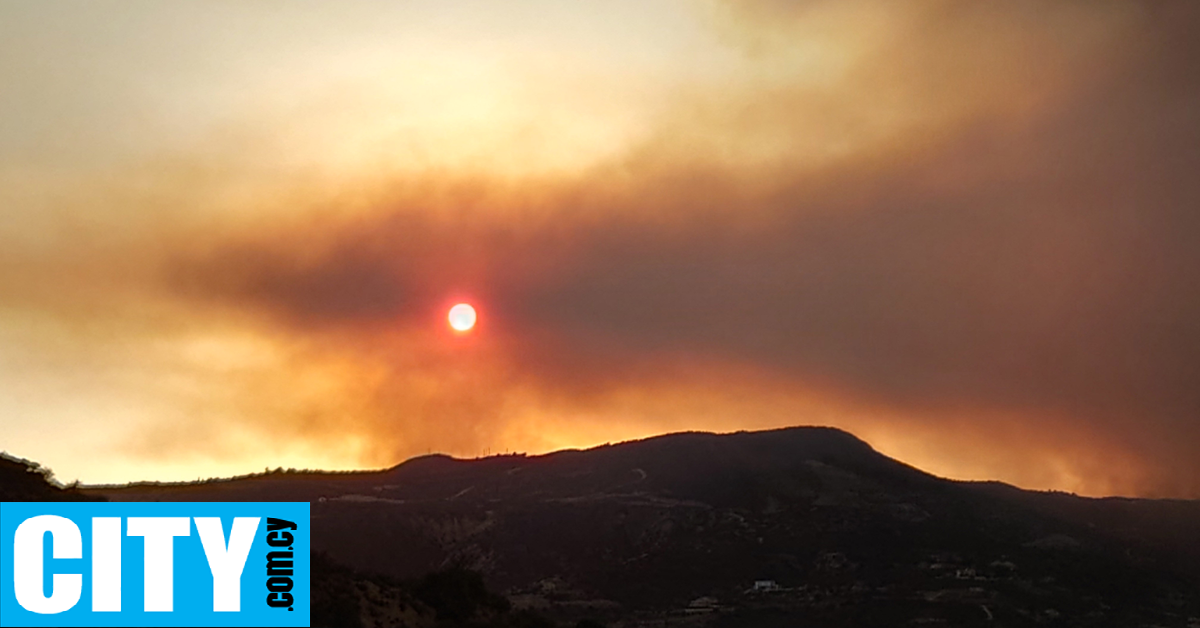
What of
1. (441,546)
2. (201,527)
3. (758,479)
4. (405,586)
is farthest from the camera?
(758,479)

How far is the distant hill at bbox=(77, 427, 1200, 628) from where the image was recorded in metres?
138

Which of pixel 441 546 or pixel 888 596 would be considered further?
pixel 441 546

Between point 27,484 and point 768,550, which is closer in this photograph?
point 27,484

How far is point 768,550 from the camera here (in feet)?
535

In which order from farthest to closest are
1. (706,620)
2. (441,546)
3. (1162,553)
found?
(1162,553) < (441,546) < (706,620)

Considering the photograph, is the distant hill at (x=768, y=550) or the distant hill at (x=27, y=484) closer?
the distant hill at (x=27, y=484)

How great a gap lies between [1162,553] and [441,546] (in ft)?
353

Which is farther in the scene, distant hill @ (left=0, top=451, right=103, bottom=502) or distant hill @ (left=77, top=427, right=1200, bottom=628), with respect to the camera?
distant hill @ (left=77, top=427, right=1200, bottom=628)

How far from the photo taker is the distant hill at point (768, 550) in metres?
138

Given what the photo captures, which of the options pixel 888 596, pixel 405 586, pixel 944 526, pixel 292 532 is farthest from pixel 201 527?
pixel 944 526

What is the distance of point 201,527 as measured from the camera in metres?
37.6

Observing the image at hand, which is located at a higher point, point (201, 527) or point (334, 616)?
point (201, 527)

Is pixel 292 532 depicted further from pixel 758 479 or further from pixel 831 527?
pixel 758 479

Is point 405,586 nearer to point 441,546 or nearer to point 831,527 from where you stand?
point 441,546
